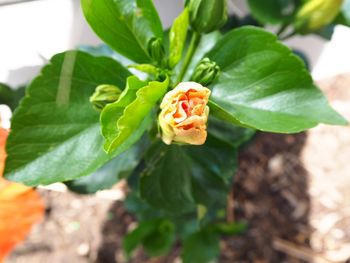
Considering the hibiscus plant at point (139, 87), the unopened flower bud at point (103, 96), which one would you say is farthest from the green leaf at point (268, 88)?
the unopened flower bud at point (103, 96)

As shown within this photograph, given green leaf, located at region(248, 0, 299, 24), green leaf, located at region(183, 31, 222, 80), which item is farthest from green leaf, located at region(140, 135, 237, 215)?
green leaf, located at region(248, 0, 299, 24)

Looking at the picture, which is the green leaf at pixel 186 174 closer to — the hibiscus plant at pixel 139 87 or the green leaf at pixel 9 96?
the hibiscus plant at pixel 139 87

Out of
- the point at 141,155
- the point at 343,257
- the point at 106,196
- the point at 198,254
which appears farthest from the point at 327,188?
the point at 141,155

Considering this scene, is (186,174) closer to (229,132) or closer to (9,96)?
(229,132)

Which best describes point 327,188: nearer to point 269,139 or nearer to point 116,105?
point 269,139

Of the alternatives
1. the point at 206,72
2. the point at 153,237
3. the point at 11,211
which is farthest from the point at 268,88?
the point at 153,237

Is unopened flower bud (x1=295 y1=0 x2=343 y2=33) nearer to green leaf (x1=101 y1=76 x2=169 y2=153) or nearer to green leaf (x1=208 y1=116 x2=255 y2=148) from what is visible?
green leaf (x1=208 y1=116 x2=255 y2=148)

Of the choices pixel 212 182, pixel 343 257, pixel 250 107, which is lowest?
pixel 343 257
